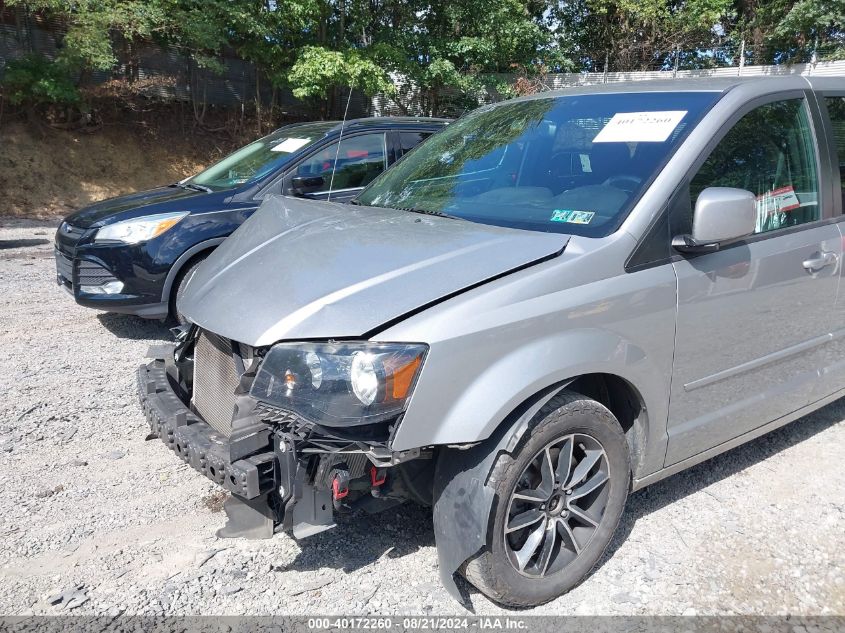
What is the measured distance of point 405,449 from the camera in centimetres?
223

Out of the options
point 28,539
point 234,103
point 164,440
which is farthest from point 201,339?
point 234,103

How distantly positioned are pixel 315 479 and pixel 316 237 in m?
1.08

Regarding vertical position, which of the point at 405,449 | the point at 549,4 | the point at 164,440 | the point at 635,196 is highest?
the point at 549,4

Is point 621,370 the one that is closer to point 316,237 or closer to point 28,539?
point 316,237

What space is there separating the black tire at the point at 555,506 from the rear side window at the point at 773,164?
1135mm

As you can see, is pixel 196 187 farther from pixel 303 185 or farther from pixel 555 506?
pixel 555 506

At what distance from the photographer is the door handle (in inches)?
131

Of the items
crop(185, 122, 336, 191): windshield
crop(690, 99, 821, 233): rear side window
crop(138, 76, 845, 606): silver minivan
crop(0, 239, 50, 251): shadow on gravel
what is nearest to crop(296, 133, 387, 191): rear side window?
crop(185, 122, 336, 191): windshield

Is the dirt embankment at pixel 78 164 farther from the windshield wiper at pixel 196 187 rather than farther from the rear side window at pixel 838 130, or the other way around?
the rear side window at pixel 838 130

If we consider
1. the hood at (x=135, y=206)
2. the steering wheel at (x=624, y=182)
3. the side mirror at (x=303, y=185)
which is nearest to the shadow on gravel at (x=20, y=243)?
the hood at (x=135, y=206)

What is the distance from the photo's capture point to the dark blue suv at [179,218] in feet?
18.0

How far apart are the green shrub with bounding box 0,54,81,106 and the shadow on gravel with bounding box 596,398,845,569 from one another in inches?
570

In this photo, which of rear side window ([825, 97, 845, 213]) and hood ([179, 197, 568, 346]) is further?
rear side window ([825, 97, 845, 213])

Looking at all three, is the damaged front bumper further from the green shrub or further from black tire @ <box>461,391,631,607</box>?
the green shrub
